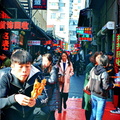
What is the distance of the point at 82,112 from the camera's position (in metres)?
6.75

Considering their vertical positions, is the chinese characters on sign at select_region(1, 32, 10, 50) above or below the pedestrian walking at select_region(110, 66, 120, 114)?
above

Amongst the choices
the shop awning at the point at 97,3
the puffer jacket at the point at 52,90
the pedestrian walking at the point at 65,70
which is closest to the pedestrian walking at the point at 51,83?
the puffer jacket at the point at 52,90

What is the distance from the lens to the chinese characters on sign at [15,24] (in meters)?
9.45

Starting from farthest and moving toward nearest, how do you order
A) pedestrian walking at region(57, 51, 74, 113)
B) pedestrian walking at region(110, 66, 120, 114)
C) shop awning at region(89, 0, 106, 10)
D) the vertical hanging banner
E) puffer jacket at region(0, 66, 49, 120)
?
shop awning at region(89, 0, 106, 10) < the vertical hanging banner < pedestrian walking at region(57, 51, 74, 113) < pedestrian walking at region(110, 66, 120, 114) < puffer jacket at region(0, 66, 49, 120)

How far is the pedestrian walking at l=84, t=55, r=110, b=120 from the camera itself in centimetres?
444

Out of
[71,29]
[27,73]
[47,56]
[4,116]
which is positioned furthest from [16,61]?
[71,29]

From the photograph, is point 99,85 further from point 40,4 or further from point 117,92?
point 40,4

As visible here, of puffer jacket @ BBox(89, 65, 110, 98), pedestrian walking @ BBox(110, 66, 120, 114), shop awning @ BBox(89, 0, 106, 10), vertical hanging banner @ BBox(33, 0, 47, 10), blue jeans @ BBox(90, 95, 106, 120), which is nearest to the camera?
puffer jacket @ BBox(89, 65, 110, 98)

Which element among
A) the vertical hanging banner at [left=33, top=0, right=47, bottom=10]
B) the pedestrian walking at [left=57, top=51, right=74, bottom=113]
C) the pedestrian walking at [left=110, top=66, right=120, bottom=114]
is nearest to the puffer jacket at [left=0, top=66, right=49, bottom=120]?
the pedestrian walking at [left=110, top=66, right=120, bottom=114]

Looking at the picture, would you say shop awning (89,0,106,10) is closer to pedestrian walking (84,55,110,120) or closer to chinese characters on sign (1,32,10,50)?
chinese characters on sign (1,32,10,50)

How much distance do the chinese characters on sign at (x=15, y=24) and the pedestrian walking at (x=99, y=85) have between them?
5400 millimetres

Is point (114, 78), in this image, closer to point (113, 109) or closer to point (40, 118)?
point (113, 109)

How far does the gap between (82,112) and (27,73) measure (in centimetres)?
436

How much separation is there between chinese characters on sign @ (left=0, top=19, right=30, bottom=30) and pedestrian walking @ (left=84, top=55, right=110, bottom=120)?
213 inches
